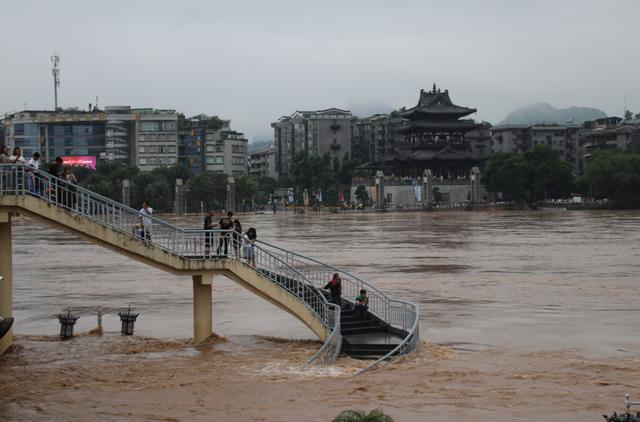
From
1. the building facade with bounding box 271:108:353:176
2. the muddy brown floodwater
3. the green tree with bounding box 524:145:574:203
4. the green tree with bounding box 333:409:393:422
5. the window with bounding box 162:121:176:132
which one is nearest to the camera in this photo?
the green tree with bounding box 333:409:393:422

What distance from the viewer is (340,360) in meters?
19.8

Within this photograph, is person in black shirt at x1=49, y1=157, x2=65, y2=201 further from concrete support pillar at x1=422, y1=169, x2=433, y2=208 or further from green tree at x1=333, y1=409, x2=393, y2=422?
concrete support pillar at x1=422, y1=169, x2=433, y2=208

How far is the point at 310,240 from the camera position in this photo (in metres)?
63.2

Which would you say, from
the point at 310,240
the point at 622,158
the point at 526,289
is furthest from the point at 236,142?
the point at 526,289

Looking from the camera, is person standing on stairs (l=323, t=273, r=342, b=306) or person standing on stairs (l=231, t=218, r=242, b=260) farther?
person standing on stairs (l=323, t=273, r=342, b=306)

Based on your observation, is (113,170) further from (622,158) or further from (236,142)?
(622,158)

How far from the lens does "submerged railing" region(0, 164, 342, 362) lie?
19.8 m

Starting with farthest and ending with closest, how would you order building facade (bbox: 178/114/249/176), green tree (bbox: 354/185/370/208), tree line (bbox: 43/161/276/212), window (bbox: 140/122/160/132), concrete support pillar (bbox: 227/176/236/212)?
building facade (bbox: 178/114/249/176)
window (bbox: 140/122/160/132)
green tree (bbox: 354/185/370/208)
concrete support pillar (bbox: 227/176/236/212)
tree line (bbox: 43/161/276/212)

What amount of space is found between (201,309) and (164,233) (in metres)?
1.85

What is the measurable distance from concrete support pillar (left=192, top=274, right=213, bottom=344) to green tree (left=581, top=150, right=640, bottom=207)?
303ft

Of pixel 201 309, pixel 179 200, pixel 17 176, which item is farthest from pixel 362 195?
pixel 17 176

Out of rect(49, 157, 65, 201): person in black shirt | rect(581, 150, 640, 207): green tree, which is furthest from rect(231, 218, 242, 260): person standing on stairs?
rect(581, 150, 640, 207): green tree

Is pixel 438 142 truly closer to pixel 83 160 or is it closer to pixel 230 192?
pixel 230 192

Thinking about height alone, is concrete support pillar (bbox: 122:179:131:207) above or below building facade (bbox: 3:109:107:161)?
below
